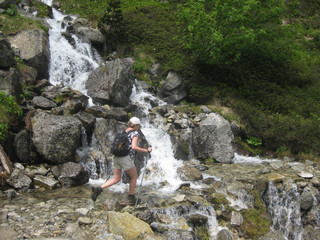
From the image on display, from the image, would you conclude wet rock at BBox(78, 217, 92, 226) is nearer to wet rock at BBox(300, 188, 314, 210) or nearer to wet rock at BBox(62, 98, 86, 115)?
wet rock at BBox(62, 98, 86, 115)

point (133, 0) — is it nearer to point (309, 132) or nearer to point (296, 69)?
point (296, 69)

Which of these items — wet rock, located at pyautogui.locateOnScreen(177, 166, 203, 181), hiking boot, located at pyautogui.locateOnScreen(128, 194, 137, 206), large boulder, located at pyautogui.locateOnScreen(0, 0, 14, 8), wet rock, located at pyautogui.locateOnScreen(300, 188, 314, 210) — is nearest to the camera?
hiking boot, located at pyautogui.locateOnScreen(128, 194, 137, 206)

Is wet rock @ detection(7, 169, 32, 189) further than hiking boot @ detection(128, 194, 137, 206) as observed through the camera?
Yes

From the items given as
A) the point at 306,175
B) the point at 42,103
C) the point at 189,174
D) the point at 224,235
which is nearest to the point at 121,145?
the point at 224,235

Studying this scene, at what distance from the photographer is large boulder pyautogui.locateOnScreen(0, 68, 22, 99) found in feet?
33.1

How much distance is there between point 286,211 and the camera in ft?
29.1

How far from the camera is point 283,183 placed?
947cm

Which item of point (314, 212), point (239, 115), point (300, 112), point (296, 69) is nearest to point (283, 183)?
point (314, 212)

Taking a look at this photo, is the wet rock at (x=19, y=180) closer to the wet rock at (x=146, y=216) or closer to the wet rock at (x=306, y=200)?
the wet rock at (x=146, y=216)

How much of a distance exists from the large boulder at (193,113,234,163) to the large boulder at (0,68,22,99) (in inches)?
340

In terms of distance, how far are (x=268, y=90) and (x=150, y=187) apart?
11383 mm

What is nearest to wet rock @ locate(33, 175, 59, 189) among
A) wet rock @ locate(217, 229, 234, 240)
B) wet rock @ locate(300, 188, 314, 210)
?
wet rock @ locate(217, 229, 234, 240)

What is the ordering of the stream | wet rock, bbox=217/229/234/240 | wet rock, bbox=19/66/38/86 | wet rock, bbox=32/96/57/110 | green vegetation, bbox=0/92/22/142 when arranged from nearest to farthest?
1. the stream
2. wet rock, bbox=217/229/234/240
3. green vegetation, bbox=0/92/22/142
4. wet rock, bbox=32/96/57/110
5. wet rock, bbox=19/66/38/86

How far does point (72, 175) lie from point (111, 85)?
650cm
